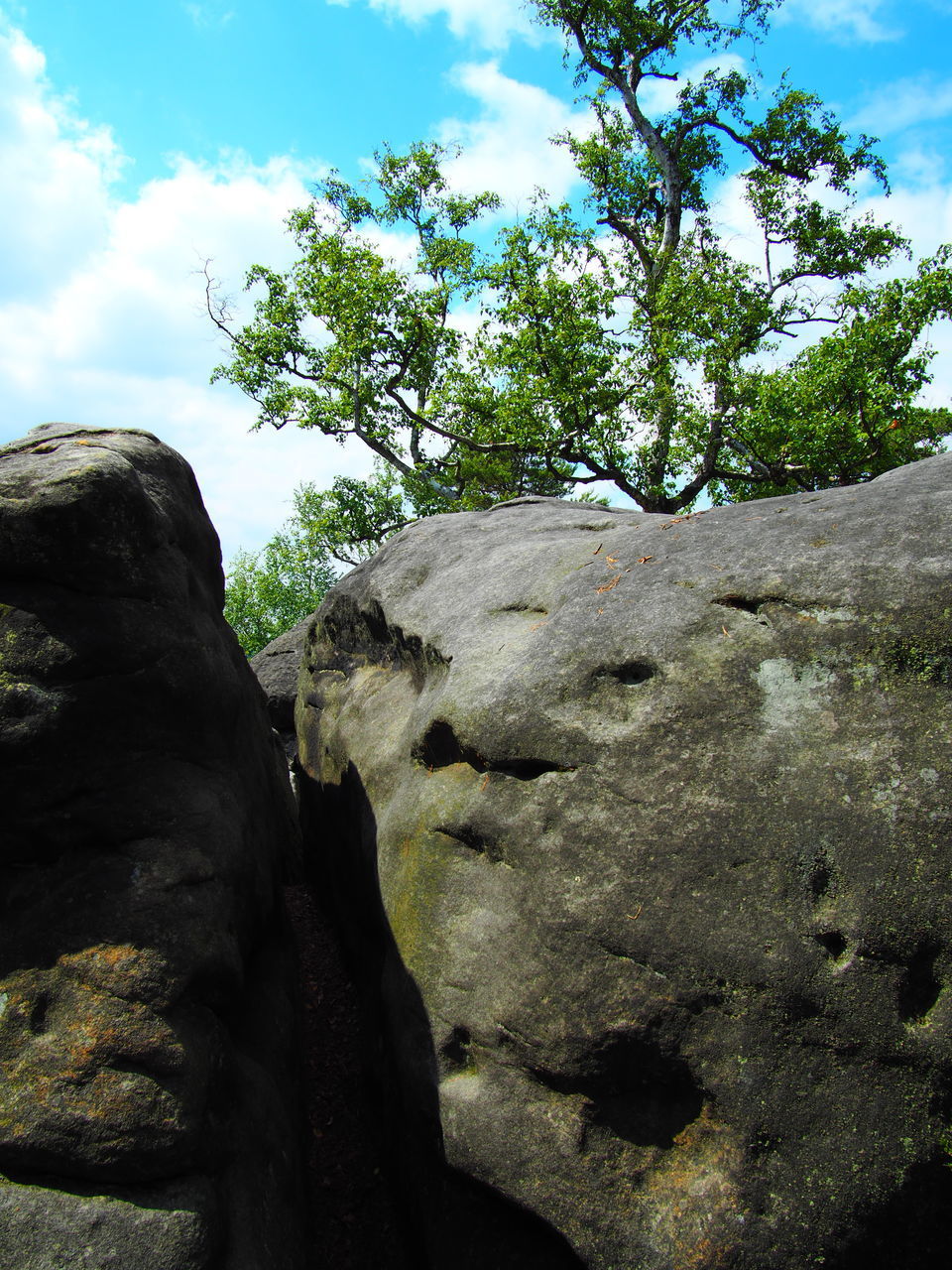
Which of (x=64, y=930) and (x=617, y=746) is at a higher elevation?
(x=617, y=746)

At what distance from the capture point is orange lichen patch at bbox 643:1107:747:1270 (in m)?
3.80

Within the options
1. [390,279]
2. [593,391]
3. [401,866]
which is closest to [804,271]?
[593,391]

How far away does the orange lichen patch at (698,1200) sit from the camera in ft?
12.5

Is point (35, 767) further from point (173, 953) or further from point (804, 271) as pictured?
point (804, 271)

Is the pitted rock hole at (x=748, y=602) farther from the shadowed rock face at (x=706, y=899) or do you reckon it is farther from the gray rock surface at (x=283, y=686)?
the gray rock surface at (x=283, y=686)

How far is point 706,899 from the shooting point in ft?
14.1

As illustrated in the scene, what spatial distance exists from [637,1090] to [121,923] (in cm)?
270

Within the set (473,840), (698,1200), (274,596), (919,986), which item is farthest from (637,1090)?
(274,596)

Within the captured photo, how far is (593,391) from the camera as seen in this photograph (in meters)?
20.8

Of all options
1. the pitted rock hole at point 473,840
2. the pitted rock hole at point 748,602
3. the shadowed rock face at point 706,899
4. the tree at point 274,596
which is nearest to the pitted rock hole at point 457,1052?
the shadowed rock face at point 706,899

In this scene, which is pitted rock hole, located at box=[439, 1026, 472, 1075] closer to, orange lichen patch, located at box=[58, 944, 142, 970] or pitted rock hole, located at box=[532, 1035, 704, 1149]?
pitted rock hole, located at box=[532, 1035, 704, 1149]

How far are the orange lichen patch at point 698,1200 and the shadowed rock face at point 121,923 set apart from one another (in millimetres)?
1854

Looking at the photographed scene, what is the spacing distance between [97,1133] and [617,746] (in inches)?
122

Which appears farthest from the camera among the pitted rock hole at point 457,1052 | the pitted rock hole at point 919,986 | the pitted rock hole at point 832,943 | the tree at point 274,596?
the tree at point 274,596
